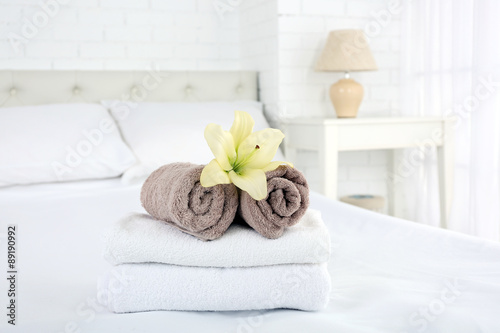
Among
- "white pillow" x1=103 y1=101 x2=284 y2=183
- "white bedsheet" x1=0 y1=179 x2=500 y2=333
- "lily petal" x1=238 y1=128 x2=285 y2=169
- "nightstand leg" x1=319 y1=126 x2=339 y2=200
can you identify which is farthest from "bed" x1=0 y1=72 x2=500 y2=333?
"nightstand leg" x1=319 y1=126 x2=339 y2=200

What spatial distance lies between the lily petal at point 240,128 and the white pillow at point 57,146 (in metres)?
1.32

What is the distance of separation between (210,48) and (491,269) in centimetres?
227

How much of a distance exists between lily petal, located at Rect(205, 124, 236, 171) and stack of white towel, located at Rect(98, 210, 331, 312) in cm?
11

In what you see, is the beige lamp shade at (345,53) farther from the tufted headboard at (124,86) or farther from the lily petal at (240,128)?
the lily petal at (240,128)

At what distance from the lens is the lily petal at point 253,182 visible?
28.8 inches

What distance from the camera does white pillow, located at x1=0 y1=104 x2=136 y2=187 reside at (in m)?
1.90

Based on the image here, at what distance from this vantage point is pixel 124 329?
70cm

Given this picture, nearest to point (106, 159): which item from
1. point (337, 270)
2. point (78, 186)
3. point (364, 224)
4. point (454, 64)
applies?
point (78, 186)

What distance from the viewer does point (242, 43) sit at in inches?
119

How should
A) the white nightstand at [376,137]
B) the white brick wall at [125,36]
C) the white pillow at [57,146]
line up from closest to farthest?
the white pillow at [57,146] < the white nightstand at [376,137] < the white brick wall at [125,36]

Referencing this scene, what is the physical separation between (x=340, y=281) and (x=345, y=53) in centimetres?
174

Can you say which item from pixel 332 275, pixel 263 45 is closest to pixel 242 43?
pixel 263 45

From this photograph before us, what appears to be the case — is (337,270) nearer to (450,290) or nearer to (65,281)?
(450,290)

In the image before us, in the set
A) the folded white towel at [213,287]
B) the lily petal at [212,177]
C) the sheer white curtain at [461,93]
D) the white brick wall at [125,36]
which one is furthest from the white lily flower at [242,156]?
the white brick wall at [125,36]
